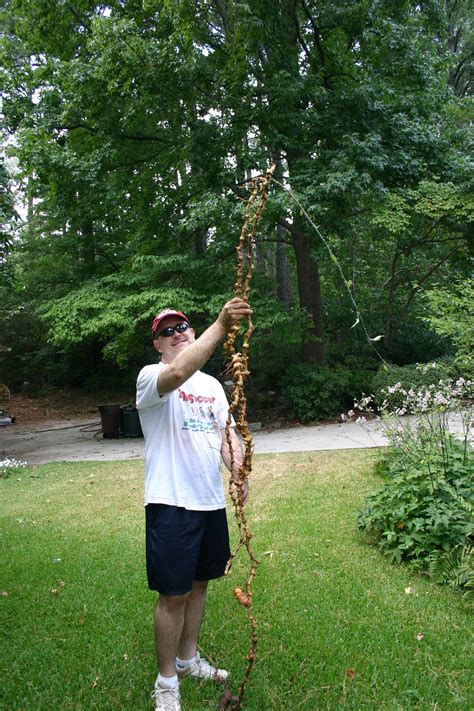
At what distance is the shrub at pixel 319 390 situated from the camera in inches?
467

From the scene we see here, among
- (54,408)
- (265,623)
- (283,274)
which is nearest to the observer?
(265,623)

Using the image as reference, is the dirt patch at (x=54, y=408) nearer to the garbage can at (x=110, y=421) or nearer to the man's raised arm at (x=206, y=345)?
the garbage can at (x=110, y=421)

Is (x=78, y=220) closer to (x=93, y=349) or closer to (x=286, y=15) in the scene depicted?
(x=286, y=15)

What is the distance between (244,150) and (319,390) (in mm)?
5104

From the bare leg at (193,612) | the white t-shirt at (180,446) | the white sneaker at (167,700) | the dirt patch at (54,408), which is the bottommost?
the dirt patch at (54,408)

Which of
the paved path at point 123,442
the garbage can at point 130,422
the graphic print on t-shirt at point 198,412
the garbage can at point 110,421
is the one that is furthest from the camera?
the garbage can at point 110,421

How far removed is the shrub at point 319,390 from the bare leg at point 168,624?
9503mm

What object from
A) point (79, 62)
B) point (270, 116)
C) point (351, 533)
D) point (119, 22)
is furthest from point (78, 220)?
point (351, 533)

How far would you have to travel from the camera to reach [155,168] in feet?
42.5

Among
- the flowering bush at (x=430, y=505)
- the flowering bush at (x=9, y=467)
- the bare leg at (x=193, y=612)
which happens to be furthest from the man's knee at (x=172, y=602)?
the flowering bush at (x=9, y=467)

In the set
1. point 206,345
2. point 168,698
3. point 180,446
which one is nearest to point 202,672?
point 168,698

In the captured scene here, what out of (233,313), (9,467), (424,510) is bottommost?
(9,467)

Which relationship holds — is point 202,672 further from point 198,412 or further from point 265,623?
point 198,412

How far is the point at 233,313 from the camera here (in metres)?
2.11
